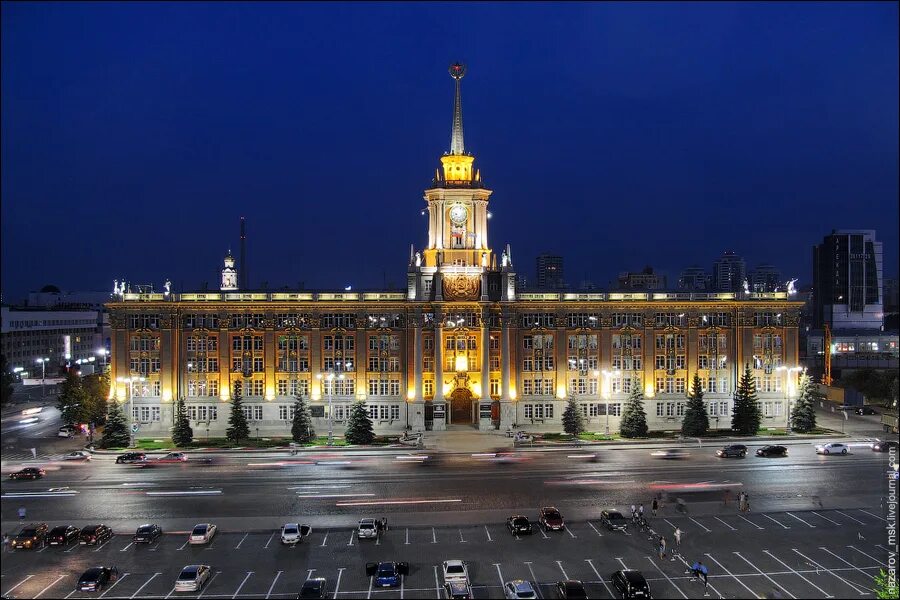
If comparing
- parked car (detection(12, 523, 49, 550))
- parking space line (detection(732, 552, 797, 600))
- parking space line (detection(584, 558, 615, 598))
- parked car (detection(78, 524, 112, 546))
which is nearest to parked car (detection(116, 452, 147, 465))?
parked car (detection(12, 523, 49, 550))

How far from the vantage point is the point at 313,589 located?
34406 mm

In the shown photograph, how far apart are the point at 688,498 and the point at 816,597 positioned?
17.3 meters

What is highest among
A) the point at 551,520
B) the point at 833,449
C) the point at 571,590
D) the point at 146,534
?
the point at 833,449

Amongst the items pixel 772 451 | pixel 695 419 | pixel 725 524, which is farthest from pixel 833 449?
pixel 725 524

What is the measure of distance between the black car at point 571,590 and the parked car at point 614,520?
34.3ft

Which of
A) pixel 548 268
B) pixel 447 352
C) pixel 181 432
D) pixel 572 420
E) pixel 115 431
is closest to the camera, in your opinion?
pixel 115 431

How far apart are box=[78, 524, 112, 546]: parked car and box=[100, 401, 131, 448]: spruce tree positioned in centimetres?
3097

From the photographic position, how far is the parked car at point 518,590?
33656 mm

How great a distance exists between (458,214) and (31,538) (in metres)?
58.9

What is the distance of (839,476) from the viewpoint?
5872cm

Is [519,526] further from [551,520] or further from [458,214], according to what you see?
[458,214]

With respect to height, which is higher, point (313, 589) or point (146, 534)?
point (146, 534)

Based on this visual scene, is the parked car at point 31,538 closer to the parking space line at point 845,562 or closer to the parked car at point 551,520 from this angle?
the parked car at point 551,520

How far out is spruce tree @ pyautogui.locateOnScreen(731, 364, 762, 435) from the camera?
78250 millimetres
